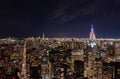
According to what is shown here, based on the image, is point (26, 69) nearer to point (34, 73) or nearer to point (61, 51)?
point (34, 73)

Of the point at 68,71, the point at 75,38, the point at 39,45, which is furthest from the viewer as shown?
the point at 75,38

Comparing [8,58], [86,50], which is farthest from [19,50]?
[86,50]

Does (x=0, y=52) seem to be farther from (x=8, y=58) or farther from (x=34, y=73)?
(x=34, y=73)

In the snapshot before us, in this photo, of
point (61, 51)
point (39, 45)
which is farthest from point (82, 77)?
point (39, 45)

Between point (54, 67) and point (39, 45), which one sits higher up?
point (39, 45)

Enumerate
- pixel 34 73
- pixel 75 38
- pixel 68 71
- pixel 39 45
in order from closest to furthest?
pixel 34 73 → pixel 68 71 → pixel 39 45 → pixel 75 38

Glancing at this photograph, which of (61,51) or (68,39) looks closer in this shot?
(61,51)
